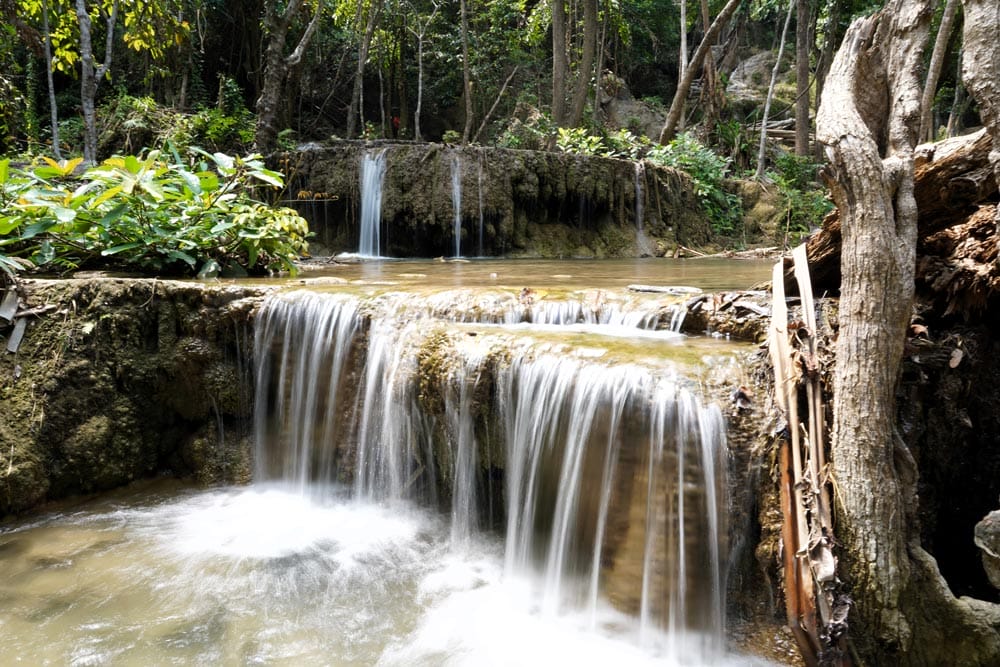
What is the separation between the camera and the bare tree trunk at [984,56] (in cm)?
256

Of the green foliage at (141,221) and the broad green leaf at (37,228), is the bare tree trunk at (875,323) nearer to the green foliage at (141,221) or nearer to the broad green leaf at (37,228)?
the green foliage at (141,221)

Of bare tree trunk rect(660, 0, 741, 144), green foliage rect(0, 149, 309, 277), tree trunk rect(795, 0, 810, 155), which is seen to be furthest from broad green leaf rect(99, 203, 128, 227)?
tree trunk rect(795, 0, 810, 155)

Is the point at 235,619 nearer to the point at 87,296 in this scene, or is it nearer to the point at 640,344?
the point at 640,344

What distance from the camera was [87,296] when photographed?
4988mm

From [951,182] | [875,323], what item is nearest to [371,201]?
[951,182]

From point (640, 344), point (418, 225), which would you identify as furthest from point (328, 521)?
point (418, 225)

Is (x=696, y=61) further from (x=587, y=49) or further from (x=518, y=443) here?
(x=518, y=443)

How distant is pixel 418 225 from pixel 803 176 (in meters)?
10.4

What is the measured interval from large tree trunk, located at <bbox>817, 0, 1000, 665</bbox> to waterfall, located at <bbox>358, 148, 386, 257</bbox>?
9462mm

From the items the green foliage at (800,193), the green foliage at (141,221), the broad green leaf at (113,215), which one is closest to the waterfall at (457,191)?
the green foliage at (141,221)

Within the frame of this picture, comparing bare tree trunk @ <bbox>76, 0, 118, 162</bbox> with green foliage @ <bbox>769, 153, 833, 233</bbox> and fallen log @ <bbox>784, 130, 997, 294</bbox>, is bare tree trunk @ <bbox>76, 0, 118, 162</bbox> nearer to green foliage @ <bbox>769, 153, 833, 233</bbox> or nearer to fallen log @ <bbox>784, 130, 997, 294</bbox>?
fallen log @ <bbox>784, 130, 997, 294</bbox>

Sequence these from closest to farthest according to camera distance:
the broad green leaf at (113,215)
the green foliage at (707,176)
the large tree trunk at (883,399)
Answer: the large tree trunk at (883,399), the broad green leaf at (113,215), the green foliage at (707,176)

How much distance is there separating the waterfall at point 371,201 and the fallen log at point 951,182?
9.01 meters

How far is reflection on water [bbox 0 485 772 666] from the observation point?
3070 millimetres
